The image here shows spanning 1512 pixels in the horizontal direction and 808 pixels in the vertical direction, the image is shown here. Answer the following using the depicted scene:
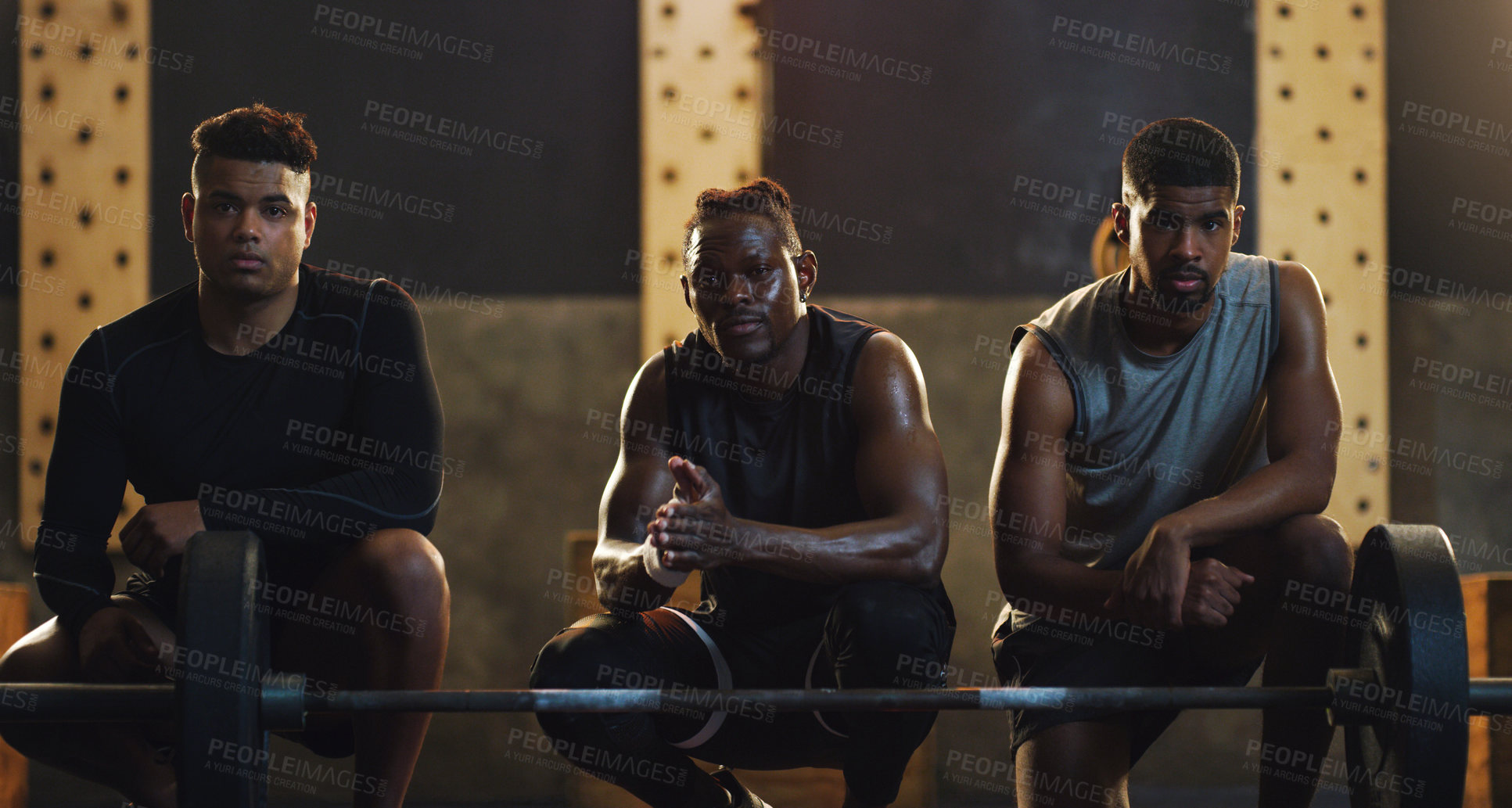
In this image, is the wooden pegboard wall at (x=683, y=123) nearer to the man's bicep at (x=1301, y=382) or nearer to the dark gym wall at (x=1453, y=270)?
the man's bicep at (x=1301, y=382)

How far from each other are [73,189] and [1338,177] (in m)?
3.50

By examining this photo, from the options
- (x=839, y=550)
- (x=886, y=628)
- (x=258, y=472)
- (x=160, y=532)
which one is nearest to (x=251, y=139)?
(x=258, y=472)

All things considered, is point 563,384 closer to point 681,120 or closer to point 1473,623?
point 681,120

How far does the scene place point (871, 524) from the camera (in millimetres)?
1905

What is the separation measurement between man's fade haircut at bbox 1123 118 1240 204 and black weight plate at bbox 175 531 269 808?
1.52 meters

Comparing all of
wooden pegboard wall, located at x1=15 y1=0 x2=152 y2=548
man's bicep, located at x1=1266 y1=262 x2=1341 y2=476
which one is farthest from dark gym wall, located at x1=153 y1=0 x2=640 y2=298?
man's bicep, located at x1=1266 y1=262 x2=1341 y2=476

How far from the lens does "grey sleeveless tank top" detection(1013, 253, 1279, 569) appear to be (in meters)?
2.09

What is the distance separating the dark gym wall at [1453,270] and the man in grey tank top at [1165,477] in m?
1.64

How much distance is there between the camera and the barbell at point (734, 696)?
161 cm

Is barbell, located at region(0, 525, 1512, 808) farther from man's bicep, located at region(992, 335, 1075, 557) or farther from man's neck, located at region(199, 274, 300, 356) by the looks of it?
man's neck, located at region(199, 274, 300, 356)

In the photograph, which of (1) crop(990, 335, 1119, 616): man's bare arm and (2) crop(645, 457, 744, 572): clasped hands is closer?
(2) crop(645, 457, 744, 572): clasped hands

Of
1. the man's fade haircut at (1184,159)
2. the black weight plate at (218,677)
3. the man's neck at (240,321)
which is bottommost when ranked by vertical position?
the black weight plate at (218,677)

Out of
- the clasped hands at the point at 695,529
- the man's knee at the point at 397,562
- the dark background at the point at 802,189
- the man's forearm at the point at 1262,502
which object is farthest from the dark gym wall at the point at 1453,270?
the man's knee at the point at 397,562

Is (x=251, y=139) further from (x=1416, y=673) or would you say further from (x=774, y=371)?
(x=1416, y=673)
